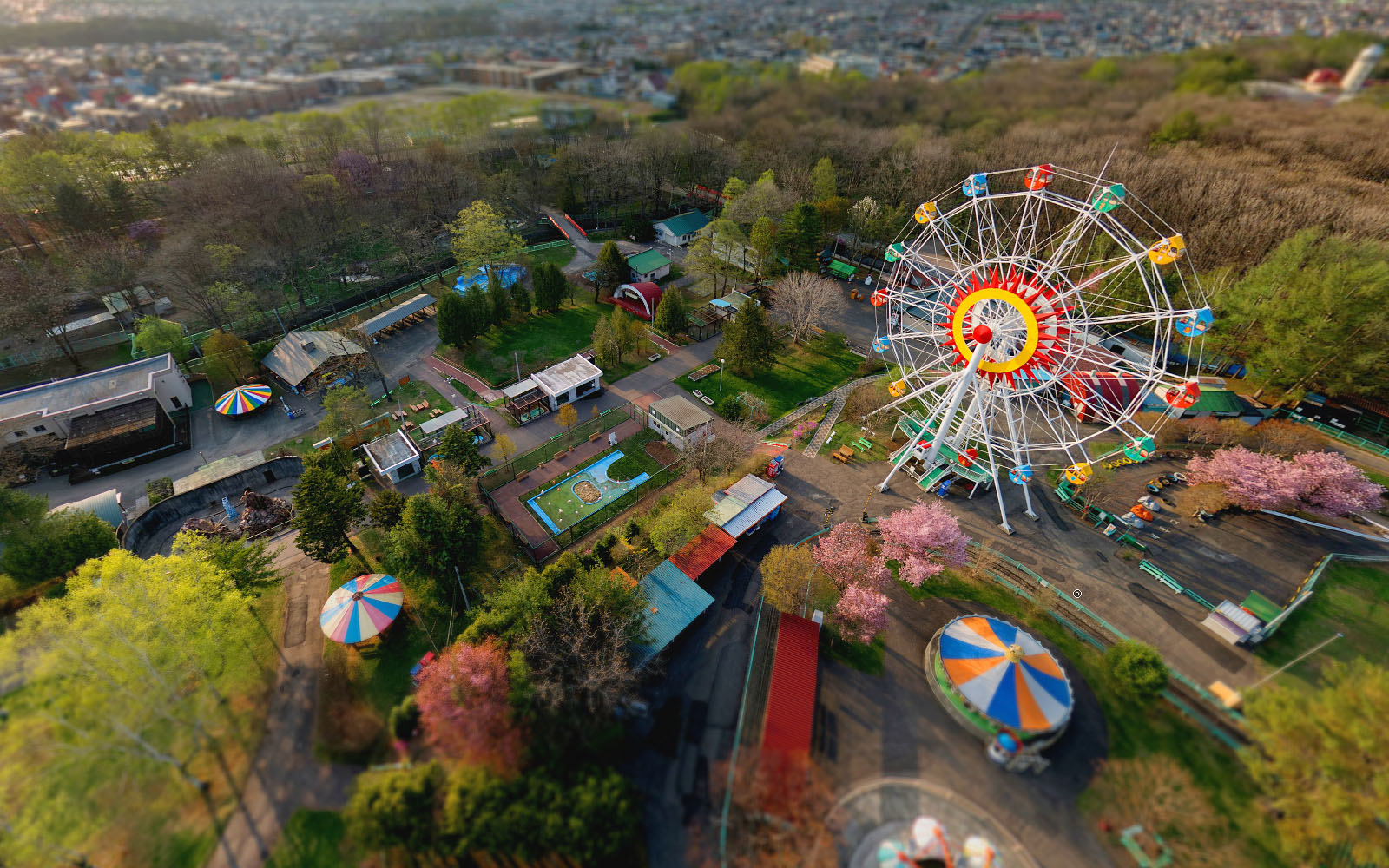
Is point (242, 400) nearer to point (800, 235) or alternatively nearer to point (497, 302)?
point (497, 302)

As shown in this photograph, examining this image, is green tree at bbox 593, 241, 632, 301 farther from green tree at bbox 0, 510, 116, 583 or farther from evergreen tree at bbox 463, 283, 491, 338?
green tree at bbox 0, 510, 116, 583

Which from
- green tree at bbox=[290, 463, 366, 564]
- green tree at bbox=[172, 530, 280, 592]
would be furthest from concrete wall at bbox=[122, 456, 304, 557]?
green tree at bbox=[290, 463, 366, 564]

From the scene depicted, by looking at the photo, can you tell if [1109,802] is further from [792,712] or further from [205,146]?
[205,146]

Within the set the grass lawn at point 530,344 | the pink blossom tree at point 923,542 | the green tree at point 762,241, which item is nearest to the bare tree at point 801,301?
the green tree at point 762,241

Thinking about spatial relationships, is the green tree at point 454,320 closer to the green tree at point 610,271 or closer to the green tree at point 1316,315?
the green tree at point 610,271

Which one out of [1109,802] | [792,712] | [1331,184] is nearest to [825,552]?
[792,712]
